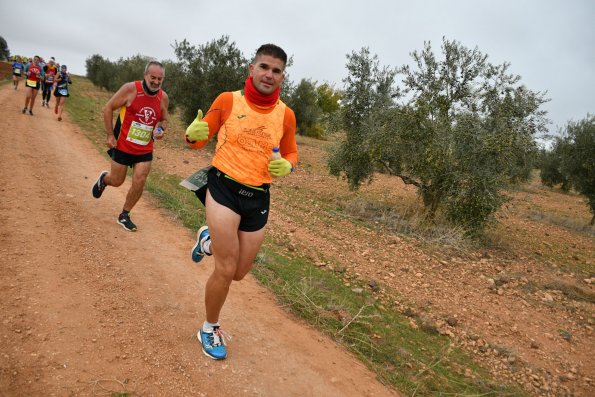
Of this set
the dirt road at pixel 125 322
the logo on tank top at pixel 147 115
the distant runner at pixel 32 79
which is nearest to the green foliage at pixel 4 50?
the distant runner at pixel 32 79

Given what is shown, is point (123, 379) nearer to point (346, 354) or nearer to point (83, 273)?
point (83, 273)

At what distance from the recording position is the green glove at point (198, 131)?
286 centimetres

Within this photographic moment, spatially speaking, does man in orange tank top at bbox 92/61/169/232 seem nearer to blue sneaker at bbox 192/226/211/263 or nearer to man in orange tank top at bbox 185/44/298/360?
blue sneaker at bbox 192/226/211/263

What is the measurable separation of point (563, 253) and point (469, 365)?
7.58m

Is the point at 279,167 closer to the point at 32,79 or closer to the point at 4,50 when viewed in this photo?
the point at 32,79

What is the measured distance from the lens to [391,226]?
9547 mm

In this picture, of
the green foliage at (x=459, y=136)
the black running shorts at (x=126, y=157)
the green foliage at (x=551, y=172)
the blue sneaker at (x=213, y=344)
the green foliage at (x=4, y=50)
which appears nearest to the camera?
the blue sneaker at (x=213, y=344)

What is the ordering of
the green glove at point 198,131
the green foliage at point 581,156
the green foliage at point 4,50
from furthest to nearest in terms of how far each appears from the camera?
the green foliage at point 4,50 < the green foliage at point 581,156 < the green glove at point 198,131

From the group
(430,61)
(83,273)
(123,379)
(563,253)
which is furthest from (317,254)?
(563,253)

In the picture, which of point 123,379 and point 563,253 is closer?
point 123,379

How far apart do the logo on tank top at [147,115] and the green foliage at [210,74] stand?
36.3 ft

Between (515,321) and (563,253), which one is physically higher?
(563,253)

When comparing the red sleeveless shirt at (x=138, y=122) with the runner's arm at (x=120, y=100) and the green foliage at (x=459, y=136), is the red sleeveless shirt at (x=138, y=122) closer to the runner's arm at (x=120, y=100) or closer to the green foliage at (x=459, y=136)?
the runner's arm at (x=120, y=100)

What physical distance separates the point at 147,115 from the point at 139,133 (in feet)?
0.89
